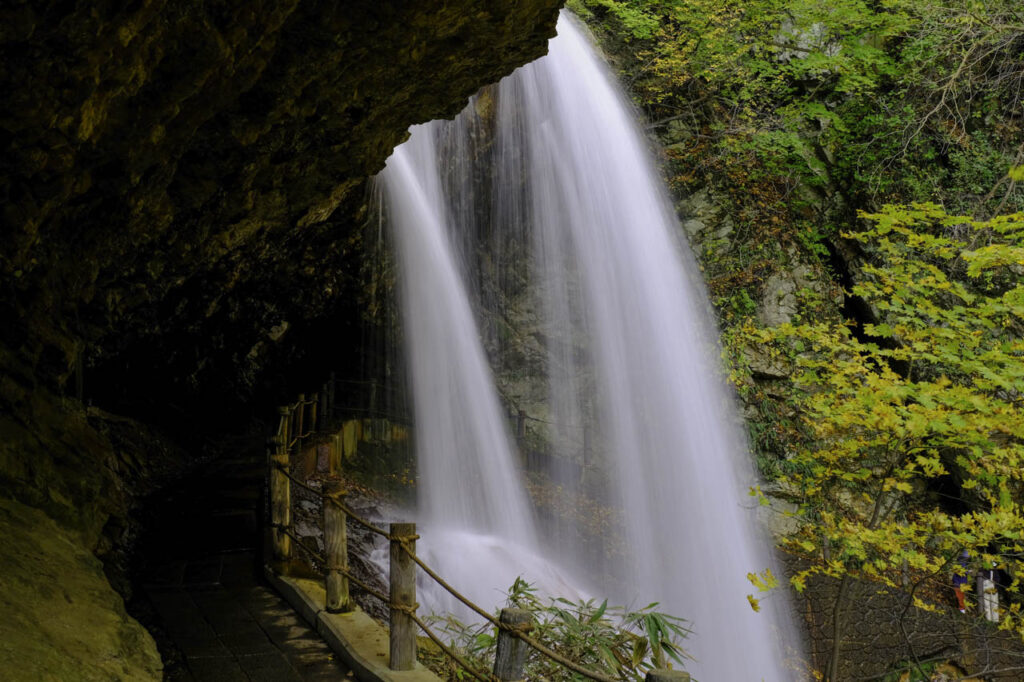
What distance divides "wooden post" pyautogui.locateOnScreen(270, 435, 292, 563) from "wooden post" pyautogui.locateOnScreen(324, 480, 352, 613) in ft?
3.76

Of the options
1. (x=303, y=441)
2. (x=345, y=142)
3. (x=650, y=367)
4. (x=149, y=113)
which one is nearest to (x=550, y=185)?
(x=650, y=367)

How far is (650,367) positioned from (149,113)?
33.9 ft

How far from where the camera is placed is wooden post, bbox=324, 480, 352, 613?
5160mm

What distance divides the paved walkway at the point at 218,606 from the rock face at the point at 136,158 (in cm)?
81

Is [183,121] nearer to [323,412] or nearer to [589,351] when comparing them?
[323,412]

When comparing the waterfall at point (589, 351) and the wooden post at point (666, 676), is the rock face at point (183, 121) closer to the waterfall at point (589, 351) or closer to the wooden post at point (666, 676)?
the wooden post at point (666, 676)

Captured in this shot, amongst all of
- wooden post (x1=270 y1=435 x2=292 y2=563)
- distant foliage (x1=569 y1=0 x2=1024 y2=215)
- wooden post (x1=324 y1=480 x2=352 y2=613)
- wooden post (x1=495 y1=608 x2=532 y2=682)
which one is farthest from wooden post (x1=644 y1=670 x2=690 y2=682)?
distant foliage (x1=569 y1=0 x2=1024 y2=215)

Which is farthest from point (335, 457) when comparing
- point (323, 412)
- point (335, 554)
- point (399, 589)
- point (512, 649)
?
point (512, 649)

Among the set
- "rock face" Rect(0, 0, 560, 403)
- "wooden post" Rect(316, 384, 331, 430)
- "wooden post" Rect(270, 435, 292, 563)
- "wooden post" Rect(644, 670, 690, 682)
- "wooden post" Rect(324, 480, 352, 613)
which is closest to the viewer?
"wooden post" Rect(644, 670, 690, 682)

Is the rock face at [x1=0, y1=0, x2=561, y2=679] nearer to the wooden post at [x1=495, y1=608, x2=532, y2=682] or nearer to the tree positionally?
the wooden post at [x1=495, y1=608, x2=532, y2=682]

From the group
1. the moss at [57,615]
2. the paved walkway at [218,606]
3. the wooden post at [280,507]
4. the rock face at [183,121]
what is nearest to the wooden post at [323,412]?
the paved walkway at [218,606]

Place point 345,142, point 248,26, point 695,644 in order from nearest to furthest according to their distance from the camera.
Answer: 1. point 248,26
2. point 345,142
3. point 695,644

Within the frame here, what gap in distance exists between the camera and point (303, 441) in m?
11.0

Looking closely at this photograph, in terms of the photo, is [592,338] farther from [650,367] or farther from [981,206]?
[981,206]
